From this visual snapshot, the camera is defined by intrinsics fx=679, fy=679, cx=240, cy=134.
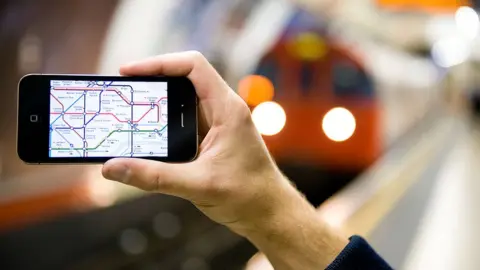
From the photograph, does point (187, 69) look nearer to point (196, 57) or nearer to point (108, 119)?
point (196, 57)

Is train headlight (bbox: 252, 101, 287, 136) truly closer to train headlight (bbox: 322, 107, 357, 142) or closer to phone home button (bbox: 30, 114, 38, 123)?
train headlight (bbox: 322, 107, 357, 142)

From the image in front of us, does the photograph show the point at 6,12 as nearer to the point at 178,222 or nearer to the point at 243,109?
the point at 243,109

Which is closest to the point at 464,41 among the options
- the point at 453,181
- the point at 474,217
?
the point at 453,181

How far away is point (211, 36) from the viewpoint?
5.01 meters

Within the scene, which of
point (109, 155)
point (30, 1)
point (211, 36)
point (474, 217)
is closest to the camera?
point (109, 155)

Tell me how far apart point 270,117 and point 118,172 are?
5.19m

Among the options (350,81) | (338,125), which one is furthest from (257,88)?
(350,81)

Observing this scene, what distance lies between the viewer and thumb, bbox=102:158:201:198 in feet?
3.05

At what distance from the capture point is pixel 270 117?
6.09 m

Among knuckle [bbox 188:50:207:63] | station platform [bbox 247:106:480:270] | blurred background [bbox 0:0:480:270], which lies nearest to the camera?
knuckle [bbox 188:50:207:63]

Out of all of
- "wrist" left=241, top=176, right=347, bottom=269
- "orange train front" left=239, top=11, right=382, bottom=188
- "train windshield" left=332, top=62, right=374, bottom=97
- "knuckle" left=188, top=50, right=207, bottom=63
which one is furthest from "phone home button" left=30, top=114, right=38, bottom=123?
"train windshield" left=332, top=62, right=374, bottom=97

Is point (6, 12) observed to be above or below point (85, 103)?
above

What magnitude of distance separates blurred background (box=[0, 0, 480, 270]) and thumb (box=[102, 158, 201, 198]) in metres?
0.44

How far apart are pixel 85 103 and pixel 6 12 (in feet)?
5.32
